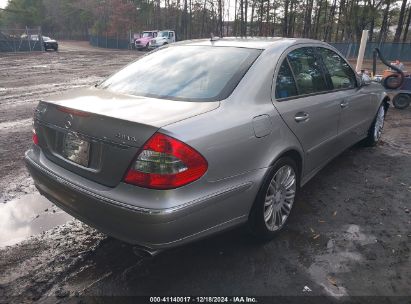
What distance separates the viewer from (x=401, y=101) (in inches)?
351

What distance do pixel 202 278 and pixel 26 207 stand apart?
85.9 inches

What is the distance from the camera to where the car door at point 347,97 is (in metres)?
4.11

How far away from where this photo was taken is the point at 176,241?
232cm

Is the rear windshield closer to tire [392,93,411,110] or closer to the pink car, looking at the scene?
tire [392,93,411,110]

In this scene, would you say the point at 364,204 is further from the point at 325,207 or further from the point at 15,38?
the point at 15,38

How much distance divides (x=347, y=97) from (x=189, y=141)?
273 centimetres

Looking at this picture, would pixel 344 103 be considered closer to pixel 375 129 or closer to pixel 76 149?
pixel 375 129

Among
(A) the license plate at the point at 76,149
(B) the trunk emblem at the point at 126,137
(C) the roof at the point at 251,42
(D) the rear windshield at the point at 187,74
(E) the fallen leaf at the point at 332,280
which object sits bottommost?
(E) the fallen leaf at the point at 332,280

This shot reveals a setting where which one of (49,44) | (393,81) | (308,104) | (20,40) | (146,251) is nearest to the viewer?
(146,251)

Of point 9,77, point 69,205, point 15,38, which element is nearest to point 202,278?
point 69,205

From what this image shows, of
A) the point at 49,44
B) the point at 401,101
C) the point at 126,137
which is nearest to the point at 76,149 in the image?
the point at 126,137

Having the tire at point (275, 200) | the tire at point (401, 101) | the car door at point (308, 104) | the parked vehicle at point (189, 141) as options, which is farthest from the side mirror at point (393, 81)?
the tire at point (275, 200)

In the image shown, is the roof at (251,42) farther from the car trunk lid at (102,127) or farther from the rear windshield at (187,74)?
the car trunk lid at (102,127)

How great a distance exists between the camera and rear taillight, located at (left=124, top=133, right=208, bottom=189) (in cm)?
221
